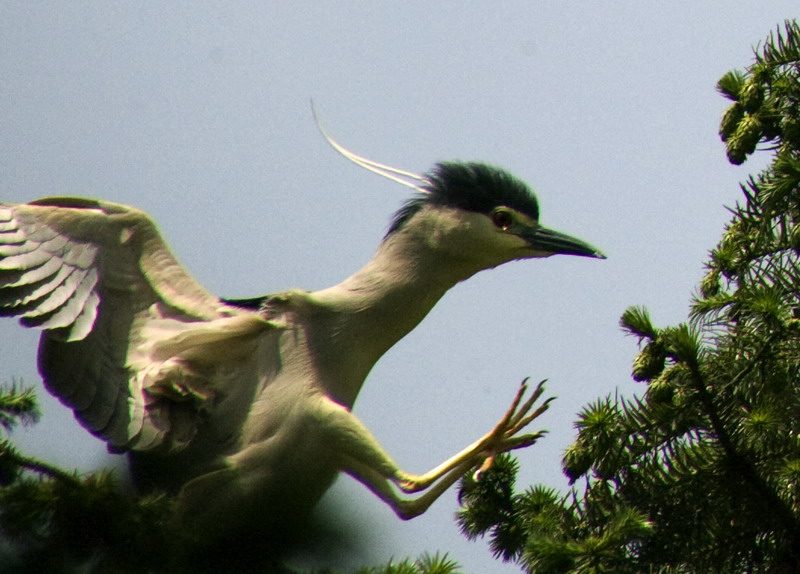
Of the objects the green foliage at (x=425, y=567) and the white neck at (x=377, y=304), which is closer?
the green foliage at (x=425, y=567)

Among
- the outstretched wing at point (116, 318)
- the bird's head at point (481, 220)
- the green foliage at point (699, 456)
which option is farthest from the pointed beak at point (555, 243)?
the outstretched wing at point (116, 318)

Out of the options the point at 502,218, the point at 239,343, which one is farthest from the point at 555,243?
the point at 239,343

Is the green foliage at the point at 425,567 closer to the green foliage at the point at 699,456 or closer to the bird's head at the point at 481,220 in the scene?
the green foliage at the point at 699,456

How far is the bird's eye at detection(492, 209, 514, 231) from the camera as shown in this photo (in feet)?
5.80

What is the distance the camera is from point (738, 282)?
5.94ft

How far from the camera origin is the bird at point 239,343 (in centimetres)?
164

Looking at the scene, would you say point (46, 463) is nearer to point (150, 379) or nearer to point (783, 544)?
point (150, 379)

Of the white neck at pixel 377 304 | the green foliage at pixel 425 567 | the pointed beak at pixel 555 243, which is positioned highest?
the pointed beak at pixel 555 243

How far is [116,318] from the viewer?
68.6 inches

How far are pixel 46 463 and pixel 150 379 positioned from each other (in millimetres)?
219

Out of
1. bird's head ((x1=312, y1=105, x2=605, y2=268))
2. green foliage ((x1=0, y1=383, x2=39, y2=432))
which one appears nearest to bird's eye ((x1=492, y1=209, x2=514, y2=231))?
bird's head ((x1=312, y1=105, x2=605, y2=268))

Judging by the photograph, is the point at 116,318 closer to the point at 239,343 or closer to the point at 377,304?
the point at 239,343

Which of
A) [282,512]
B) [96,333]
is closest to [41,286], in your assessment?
[96,333]

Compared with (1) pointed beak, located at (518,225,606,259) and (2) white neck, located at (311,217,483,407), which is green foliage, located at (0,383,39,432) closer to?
(2) white neck, located at (311,217,483,407)
